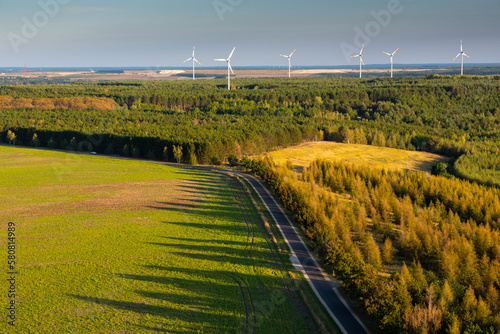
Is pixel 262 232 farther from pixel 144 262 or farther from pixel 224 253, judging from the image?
pixel 144 262

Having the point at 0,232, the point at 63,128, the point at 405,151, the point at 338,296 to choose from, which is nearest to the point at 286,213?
the point at 338,296

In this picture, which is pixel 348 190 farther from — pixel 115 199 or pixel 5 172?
pixel 5 172

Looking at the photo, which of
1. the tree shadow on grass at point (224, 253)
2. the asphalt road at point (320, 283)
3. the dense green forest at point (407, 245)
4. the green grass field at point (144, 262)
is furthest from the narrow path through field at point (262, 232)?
the dense green forest at point (407, 245)

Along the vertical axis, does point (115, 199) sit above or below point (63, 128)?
below

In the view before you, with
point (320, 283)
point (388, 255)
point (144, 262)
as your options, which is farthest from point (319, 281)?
point (144, 262)

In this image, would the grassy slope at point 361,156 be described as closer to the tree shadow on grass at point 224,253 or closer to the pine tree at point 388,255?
the pine tree at point 388,255


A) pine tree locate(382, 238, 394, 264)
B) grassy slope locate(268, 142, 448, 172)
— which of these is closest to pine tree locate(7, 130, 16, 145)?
grassy slope locate(268, 142, 448, 172)

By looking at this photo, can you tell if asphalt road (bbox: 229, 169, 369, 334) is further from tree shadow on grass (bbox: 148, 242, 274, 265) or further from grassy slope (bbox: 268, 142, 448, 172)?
grassy slope (bbox: 268, 142, 448, 172)
